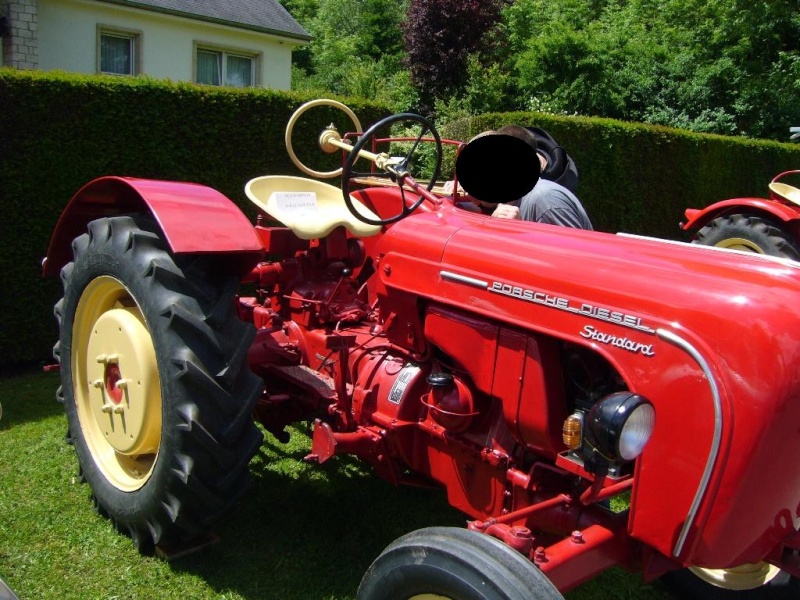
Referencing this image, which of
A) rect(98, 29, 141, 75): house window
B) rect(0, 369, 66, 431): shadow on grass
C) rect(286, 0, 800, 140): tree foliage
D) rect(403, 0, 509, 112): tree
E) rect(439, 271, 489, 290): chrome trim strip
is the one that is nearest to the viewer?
rect(439, 271, 489, 290): chrome trim strip

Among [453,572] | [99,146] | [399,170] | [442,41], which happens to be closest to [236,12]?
[442,41]

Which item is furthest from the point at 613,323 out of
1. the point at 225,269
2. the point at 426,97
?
the point at 426,97

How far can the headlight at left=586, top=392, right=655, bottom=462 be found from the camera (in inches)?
66.3

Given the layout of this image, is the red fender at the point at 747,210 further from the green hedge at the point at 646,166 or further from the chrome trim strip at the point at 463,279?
the chrome trim strip at the point at 463,279

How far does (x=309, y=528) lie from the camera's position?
3.03 m

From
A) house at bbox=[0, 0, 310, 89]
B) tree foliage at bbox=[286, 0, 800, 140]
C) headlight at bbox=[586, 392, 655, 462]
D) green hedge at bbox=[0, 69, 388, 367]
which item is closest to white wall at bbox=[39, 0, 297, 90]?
house at bbox=[0, 0, 310, 89]

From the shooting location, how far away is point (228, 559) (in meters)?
2.77

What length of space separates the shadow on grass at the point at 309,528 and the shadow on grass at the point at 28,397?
1.43m

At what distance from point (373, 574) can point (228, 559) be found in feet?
3.50

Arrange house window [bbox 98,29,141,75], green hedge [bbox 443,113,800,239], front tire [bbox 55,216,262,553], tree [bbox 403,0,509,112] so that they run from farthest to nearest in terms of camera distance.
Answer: tree [bbox 403,0,509,112] → house window [bbox 98,29,141,75] → green hedge [bbox 443,113,800,239] → front tire [bbox 55,216,262,553]

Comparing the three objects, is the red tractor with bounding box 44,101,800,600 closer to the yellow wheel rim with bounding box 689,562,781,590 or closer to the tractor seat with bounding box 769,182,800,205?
the yellow wheel rim with bounding box 689,562,781,590

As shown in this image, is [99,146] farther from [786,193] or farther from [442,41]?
[442,41]

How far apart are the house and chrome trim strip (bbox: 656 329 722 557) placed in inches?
436

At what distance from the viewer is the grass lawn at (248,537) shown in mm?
2588
